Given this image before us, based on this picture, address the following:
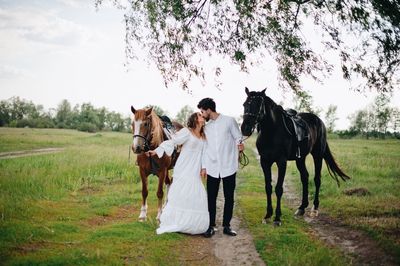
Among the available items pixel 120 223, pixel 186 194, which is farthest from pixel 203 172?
pixel 120 223

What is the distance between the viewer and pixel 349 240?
6535mm

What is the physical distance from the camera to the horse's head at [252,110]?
703 cm

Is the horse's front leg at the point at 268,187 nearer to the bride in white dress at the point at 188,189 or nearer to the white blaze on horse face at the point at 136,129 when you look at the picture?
the bride in white dress at the point at 188,189

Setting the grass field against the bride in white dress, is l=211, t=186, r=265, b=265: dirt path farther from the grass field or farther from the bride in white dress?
the bride in white dress

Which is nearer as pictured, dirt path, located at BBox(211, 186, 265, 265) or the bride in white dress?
dirt path, located at BBox(211, 186, 265, 265)

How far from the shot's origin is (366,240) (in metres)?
6.44

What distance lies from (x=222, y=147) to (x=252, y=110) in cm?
103

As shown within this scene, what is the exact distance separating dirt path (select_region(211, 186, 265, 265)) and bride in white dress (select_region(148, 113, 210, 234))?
51 cm

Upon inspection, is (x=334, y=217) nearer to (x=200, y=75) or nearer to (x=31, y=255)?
(x=200, y=75)

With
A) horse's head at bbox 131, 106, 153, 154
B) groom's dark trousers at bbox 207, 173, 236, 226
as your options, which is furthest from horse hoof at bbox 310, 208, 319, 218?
horse's head at bbox 131, 106, 153, 154

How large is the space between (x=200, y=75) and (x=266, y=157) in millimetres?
2644

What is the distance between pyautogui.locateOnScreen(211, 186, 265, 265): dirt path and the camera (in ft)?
17.9

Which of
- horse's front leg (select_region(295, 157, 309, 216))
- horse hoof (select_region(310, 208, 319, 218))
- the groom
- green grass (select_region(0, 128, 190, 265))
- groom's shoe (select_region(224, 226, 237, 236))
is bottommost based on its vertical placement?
green grass (select_region(0, 128, 190, 265))

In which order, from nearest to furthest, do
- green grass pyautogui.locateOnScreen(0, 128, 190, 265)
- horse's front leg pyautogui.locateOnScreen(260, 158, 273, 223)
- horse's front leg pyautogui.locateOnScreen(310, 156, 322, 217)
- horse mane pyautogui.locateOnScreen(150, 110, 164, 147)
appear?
1. green grass pyautogui.locateOnScreen(0, 128, 190, 265)
2. horse mane pyautogui.locateOnScreen(150, 110, 164, 147)
3. horse's front leg pyautogui.locateOnScreen(260, 158, 273, 223)
4. horse's front leg pyautogui.locateOnScreen(310, 156, 322, 217)
